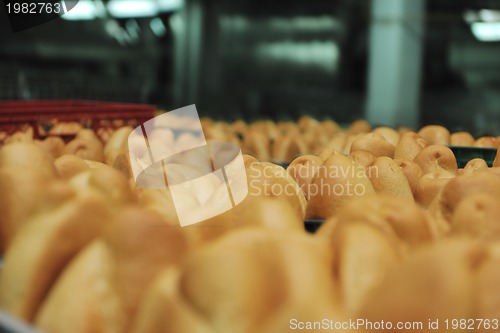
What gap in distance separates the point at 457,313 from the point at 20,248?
42cm

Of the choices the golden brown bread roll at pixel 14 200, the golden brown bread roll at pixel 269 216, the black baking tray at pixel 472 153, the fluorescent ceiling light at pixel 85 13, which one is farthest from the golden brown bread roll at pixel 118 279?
the fluorescent ceiling light at pixel 85 13

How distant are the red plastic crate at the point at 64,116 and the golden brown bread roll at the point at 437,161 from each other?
3.39 feet

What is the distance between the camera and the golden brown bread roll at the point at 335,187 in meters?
1.04

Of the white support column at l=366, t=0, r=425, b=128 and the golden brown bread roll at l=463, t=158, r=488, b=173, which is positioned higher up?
the golden brown bread roll at l=463, t=158, r=488, b=173

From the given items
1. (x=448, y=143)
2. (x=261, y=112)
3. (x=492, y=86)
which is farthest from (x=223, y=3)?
(x=448, y=143)

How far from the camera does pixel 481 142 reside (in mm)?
1899

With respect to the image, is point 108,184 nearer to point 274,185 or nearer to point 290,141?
point 274,185

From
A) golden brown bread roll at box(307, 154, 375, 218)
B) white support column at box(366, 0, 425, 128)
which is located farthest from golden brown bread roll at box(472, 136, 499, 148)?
white support column at box(366, 0, 425, 128)

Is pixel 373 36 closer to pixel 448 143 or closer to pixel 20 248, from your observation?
pixel 448 143

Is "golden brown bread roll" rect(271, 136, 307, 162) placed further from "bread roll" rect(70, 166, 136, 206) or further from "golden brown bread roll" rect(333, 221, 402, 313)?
"golden brown bread roll" rect(333, 221, 402, 313)

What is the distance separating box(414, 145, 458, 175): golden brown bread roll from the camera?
1.29 metres

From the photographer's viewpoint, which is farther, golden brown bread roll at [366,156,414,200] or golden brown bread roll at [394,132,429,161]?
golden brown bread roll at [394,132,429,161]

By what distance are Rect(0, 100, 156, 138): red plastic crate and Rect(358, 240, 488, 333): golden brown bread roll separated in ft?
4.79

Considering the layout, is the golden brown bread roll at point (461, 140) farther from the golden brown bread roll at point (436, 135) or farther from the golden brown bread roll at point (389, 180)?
the golden brown bread roll at point (389, 180)
